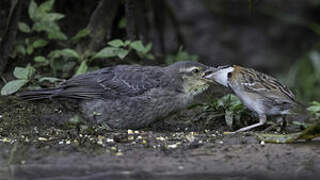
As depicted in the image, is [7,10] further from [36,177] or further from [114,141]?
[36,177]

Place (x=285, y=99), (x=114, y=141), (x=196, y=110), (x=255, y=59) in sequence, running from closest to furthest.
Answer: (x=114, y=141) → (x=285, y=99) → (x=196, y=110) → (x=255, y=59)

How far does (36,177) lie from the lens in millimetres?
3930

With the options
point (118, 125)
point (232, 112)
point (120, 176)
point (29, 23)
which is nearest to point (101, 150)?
point (120, 176)

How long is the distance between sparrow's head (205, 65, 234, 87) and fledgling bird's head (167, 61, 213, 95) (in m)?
0.04

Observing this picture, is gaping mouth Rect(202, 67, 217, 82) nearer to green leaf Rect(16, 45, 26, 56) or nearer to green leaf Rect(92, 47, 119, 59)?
green leaf Rect(92, 47, 119, 59)

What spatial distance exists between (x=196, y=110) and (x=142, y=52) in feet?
3.55

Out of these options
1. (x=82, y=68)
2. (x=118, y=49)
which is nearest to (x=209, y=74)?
(x=118, y=49)

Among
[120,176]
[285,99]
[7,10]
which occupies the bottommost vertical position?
[120,176]

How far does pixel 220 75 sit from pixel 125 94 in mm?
1085

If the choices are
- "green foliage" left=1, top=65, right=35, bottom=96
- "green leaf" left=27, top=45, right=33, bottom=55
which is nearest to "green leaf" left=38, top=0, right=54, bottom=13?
"green leaf" left=27, top=45, right=33, bottom=55

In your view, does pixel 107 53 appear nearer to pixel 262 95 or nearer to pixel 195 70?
pixel 195 70

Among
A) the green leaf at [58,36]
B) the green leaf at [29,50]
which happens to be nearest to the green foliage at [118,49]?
the green leaf at [58,36]

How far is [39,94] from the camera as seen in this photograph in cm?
621

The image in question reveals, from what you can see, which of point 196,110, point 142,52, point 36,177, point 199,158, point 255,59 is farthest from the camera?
point 255,59
